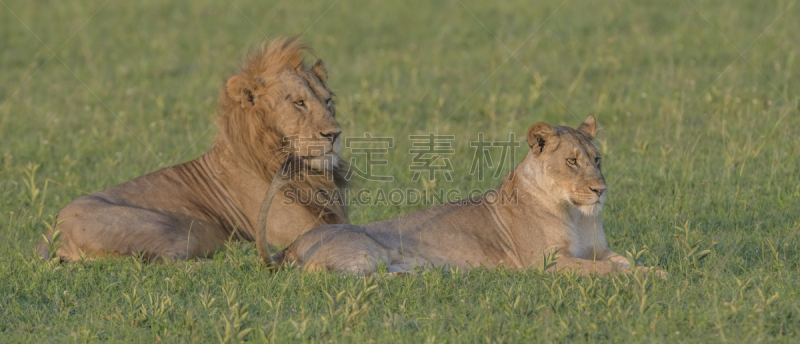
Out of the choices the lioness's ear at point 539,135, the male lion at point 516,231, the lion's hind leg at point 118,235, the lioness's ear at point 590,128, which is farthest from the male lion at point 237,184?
the lioness's ear at point 590,128

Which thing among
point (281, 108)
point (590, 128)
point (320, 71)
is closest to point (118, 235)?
point (281, 108)

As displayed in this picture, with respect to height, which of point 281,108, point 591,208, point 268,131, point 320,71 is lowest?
point 591,208

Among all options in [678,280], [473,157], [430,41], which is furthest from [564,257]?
[430,41]

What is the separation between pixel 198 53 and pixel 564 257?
32.2 feet

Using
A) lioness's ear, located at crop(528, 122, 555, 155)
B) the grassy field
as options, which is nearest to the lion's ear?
the grassy field

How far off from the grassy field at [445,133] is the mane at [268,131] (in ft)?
1.33

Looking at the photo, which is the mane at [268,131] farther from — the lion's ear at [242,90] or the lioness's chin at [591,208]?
the lioness's chin at [591,208]

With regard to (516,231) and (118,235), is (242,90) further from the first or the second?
(516,231)

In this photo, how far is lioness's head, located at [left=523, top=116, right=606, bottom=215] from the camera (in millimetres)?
5867

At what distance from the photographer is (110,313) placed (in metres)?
5.16

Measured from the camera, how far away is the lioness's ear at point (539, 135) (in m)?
5.95

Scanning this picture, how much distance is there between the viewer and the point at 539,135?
602 centimetres

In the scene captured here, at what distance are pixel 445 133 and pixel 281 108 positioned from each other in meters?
3.89

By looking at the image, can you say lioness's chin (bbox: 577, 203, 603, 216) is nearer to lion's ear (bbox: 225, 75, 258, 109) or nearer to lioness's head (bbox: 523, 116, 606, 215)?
lioness's head (bbox: 523, 116, 606, 215)
